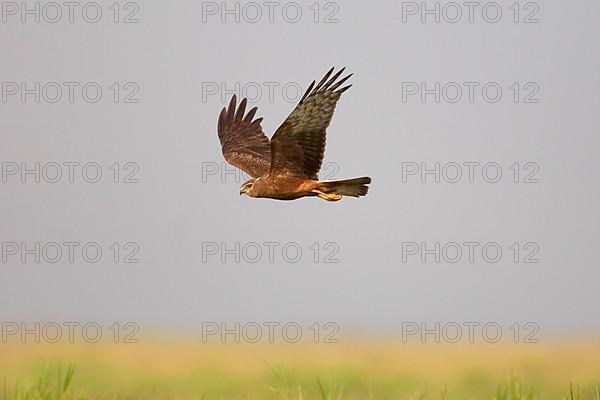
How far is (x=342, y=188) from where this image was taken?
8781 mm

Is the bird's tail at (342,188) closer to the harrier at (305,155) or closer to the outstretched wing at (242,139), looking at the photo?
the harrier at (305,155)

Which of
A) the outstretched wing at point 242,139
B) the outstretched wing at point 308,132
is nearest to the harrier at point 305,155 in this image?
the outstretched wing at point 308,132

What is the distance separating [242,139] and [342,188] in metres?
3.98

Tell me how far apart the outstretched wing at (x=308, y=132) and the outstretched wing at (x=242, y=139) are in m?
2.49

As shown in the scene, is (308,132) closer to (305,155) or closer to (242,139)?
(305,155)

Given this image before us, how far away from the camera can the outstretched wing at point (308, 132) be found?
8625mm

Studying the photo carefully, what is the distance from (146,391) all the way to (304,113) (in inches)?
138

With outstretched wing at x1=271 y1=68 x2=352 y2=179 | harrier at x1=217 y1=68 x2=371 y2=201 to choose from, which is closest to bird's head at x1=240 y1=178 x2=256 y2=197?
harrier at x1=217 y1=68 x2=371 y2=201

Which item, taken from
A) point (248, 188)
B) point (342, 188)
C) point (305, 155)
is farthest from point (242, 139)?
point (342, 188)

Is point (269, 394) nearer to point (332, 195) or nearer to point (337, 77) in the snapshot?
point (332, 195)

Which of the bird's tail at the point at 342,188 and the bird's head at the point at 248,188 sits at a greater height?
the bird's head at the point at 248,188

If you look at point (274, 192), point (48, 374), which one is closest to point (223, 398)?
point (48, 374)

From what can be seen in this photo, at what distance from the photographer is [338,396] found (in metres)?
6.47

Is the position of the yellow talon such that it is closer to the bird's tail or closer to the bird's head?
the bird's tail
